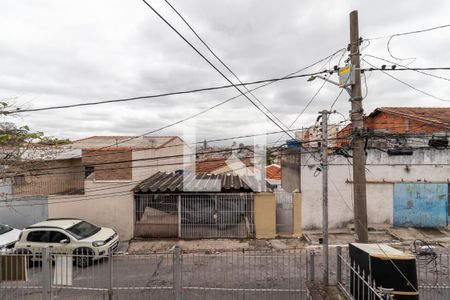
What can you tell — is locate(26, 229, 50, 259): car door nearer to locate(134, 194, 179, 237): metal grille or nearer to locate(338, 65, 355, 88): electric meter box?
locate(134, 194, 179, 237): metal grille

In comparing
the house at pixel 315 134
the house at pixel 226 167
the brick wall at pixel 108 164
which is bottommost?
the house at pixel 226 167

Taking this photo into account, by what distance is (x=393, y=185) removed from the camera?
13.4 m

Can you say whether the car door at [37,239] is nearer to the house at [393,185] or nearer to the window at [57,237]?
the window at [57,237]

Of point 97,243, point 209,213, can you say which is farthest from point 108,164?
point 209,213

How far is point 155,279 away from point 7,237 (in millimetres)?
6515

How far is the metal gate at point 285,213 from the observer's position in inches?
507

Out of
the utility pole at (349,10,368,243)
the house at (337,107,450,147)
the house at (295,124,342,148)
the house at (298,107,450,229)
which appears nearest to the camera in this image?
the utility pole at (349,10,368,243)

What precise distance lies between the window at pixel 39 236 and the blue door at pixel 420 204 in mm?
14602

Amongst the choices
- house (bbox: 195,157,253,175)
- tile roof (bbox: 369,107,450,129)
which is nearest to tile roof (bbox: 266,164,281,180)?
house (bbox: 195,157,253,175)

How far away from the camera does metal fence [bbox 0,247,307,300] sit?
6484 millimetres

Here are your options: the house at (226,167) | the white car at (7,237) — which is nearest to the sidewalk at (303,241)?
the white car at (7,237)

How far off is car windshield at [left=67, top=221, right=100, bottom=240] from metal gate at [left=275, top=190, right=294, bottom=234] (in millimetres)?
7718

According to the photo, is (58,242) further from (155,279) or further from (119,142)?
(119,142)

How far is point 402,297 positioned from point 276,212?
8.77 meters
